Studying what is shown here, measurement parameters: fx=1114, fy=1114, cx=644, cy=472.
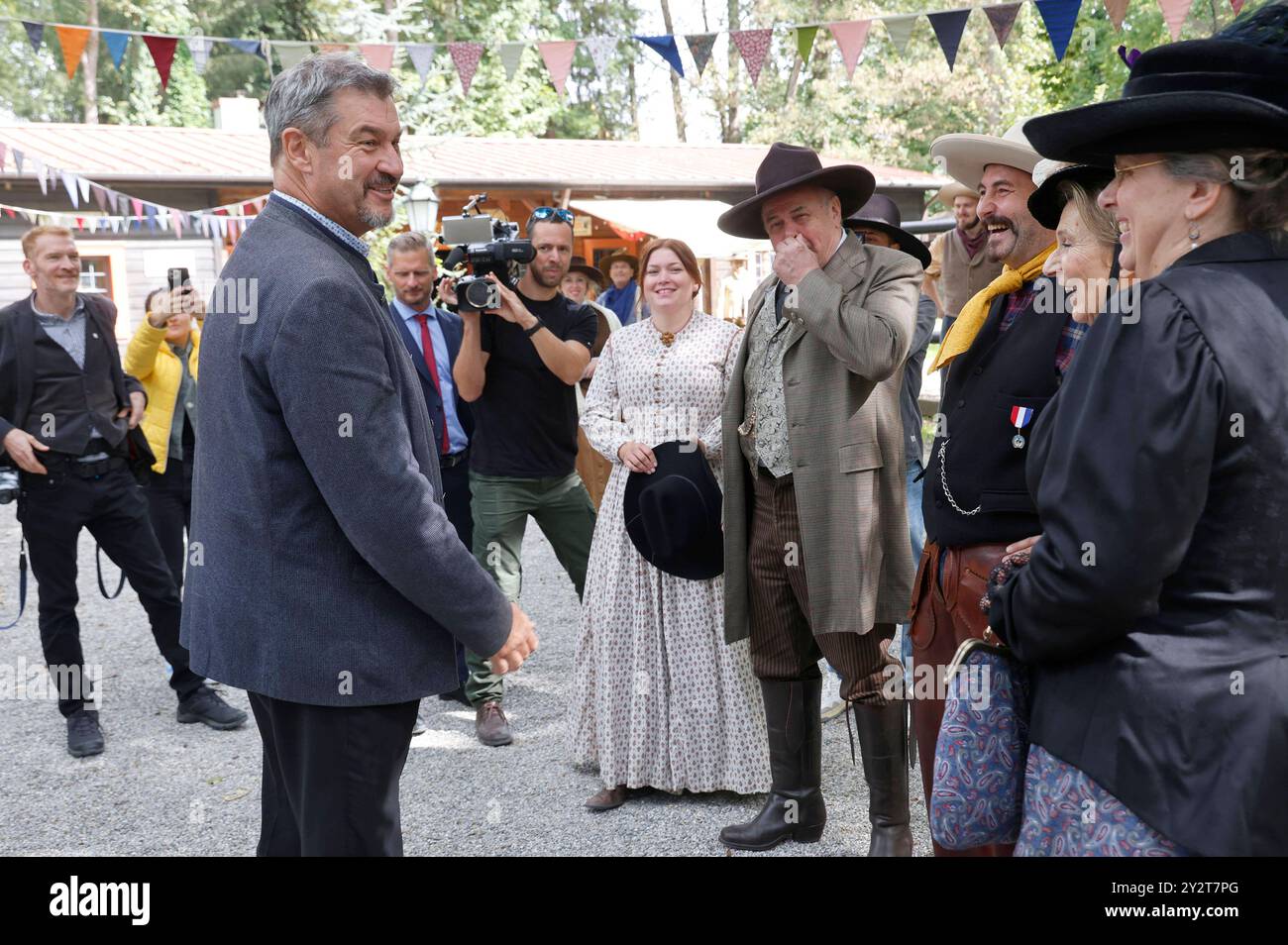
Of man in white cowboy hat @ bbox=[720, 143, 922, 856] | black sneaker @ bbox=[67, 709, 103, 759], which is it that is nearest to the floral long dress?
man in white cowboy hat @ bbox=[720, 143, 922, 856]

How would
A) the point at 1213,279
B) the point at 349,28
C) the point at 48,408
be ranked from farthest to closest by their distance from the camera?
the point at 349,28 → the point at 48,408 → the point at 1213,279

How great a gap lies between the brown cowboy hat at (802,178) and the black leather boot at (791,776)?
1519mm

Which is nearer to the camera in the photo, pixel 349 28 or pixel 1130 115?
pixel 1130 115

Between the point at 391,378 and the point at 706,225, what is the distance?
16.0m

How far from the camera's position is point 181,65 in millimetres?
28812

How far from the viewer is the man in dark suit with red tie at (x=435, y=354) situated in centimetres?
485

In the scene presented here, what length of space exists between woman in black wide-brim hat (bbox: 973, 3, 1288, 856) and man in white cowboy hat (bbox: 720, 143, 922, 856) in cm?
151

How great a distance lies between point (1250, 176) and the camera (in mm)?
1639

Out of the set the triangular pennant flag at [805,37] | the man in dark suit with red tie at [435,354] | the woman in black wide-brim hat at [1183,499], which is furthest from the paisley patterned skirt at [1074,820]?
the triangular pennant flag at [805,37]

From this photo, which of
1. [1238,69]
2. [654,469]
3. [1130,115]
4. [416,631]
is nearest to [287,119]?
[416,631]

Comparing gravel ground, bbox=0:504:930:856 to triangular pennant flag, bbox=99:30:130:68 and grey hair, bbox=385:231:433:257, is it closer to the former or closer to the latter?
grey hair, bbox=385:231:433:257

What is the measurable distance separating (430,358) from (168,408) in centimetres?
138

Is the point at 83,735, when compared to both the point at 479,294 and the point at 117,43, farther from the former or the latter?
the point at 117,43

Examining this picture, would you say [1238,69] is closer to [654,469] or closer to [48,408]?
[654,469]
